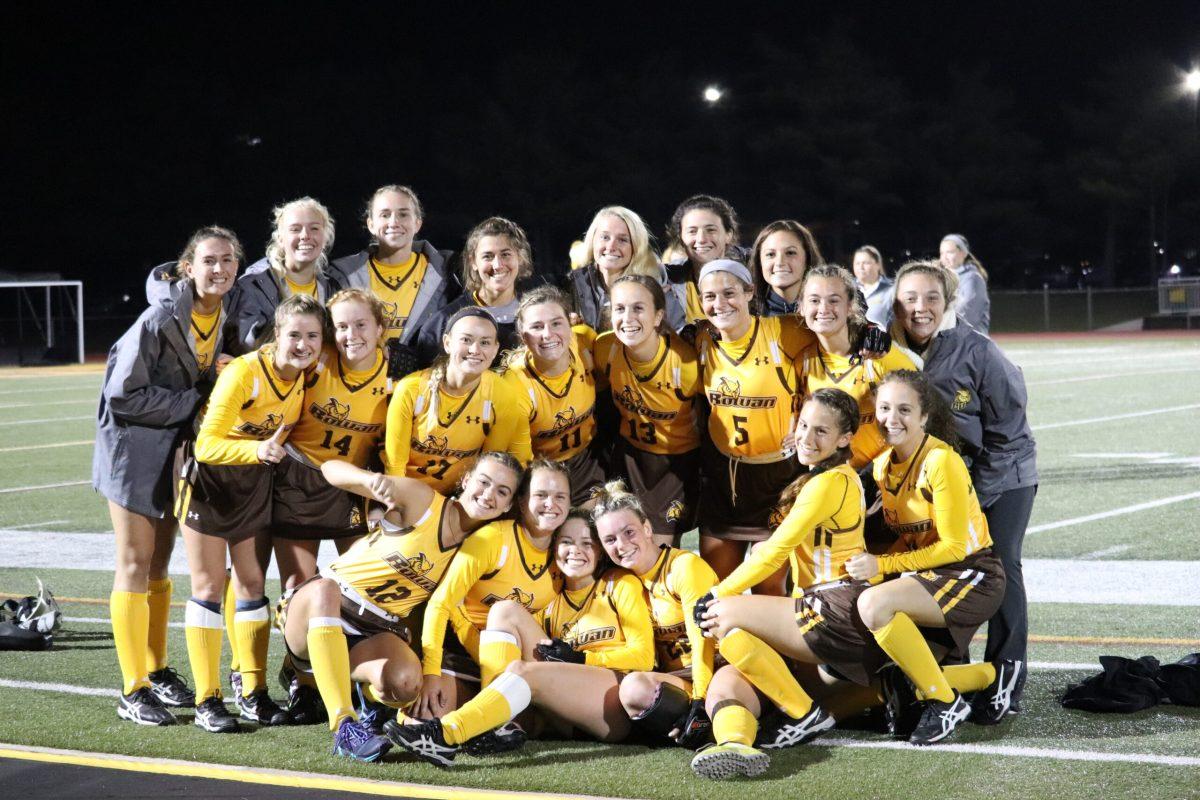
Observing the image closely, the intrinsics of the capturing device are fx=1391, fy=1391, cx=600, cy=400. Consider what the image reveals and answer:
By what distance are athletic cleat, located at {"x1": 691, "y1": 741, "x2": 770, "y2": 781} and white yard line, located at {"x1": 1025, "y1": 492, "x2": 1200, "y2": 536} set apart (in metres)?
4.66

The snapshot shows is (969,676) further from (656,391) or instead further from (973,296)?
(973,296)

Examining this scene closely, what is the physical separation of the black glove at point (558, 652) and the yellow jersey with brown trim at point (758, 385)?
1.00 meters

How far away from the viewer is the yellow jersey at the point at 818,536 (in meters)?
4.52

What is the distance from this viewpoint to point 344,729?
4.39 m

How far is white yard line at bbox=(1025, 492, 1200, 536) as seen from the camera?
28.2ft

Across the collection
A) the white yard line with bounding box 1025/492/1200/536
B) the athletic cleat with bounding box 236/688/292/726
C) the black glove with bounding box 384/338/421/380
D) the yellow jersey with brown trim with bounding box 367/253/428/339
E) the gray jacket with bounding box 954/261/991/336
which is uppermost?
the gray jacket with bounding box 954/261/991/336

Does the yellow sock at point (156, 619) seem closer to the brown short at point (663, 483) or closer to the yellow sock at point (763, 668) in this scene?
the brown short at point (663, 483)

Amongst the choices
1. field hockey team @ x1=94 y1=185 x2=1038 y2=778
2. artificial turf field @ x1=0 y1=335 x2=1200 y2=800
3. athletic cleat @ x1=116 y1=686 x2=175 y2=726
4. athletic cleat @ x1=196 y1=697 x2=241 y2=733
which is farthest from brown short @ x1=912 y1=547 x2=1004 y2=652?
athletic cleat @ x1=116 y1=686 x2=175 y2=726

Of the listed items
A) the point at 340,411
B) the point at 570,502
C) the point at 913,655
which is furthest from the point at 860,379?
the point at 340,411

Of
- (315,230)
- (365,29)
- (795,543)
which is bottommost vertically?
(795,543)

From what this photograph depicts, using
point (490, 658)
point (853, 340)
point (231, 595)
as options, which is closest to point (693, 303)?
point (853, 340)

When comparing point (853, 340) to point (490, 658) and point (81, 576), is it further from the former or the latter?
point (81, 576)

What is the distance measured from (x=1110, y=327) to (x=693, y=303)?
36.6 metres

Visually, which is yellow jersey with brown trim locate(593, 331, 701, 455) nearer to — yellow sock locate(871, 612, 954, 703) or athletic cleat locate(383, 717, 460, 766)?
yellow sock locate(871, 612, 954, 703)
